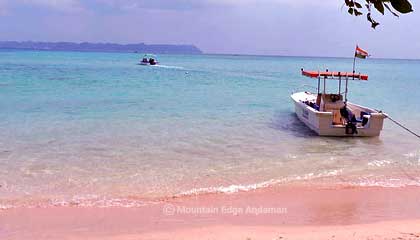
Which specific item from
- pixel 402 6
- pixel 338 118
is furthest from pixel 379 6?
pixel 338 118

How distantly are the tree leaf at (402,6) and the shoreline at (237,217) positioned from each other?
4539 millimetres

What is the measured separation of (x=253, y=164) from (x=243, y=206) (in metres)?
3.05

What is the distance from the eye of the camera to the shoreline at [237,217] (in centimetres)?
650

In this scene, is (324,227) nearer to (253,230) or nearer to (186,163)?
(253,230)

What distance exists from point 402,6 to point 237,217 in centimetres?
570

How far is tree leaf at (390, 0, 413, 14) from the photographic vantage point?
2066mm

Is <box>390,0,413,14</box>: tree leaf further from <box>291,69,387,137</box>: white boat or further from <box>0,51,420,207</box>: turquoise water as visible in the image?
<box>291,69,387,137</box>: white boat

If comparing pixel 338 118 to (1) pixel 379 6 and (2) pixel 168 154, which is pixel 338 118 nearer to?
(2) pixel 168 154

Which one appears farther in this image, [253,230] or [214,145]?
[214,145]

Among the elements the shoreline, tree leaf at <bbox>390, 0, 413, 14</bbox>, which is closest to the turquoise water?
the shoreline

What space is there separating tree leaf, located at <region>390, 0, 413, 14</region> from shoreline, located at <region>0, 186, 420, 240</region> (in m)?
4.54

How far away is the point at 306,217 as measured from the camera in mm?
7406

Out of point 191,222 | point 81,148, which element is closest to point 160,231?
point 191,222

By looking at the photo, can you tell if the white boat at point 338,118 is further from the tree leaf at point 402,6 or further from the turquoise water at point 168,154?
the tree leaf at point 402,6
